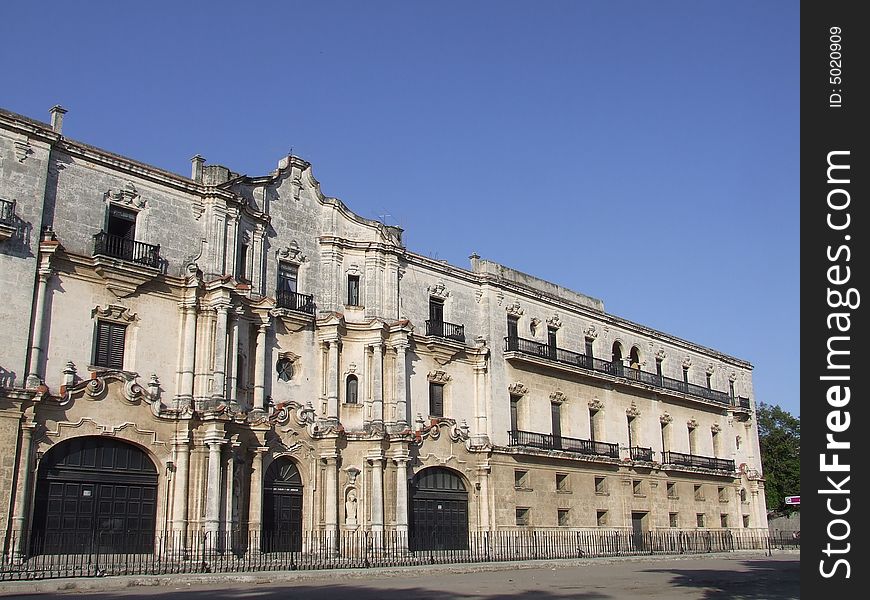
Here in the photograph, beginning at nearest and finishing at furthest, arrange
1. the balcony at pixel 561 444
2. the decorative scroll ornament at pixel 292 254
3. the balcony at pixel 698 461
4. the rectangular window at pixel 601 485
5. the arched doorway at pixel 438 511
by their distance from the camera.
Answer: the decorative scroll ornament at pixel 292 254 → the arched doorway at pixel 438 511 → the balcony at pixel 561 444 → the rectangular window at pixel 601 485 → the balcony at pixel 698 461

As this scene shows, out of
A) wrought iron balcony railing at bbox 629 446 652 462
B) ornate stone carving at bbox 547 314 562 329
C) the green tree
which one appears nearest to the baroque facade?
wrought iron balcony railing at bbox 629 446 652 462

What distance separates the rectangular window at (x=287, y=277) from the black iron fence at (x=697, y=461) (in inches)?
859

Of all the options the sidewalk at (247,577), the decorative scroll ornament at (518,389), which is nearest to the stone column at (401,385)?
the decorative scroll ornament at (518,389)

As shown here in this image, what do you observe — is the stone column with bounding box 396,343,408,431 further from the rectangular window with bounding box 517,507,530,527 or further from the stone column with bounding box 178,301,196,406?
the stone column with bounding box 178,301,196,406

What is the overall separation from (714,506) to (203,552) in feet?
100

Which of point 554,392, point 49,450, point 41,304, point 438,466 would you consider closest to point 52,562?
point 49,450

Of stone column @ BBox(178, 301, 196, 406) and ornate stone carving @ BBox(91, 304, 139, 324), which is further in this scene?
stone column @ BBox(178, 301, 196, 406)

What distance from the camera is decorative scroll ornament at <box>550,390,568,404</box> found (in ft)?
124

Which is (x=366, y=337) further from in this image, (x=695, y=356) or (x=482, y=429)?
(x=695, y=356)

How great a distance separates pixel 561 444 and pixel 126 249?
19.6 meters

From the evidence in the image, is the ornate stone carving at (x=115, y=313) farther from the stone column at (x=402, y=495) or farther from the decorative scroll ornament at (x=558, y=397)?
the decorative scroll ornament at (x=558, y=397)

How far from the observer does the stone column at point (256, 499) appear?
2655 centimetres

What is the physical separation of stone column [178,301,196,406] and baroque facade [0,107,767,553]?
0.21 feet
